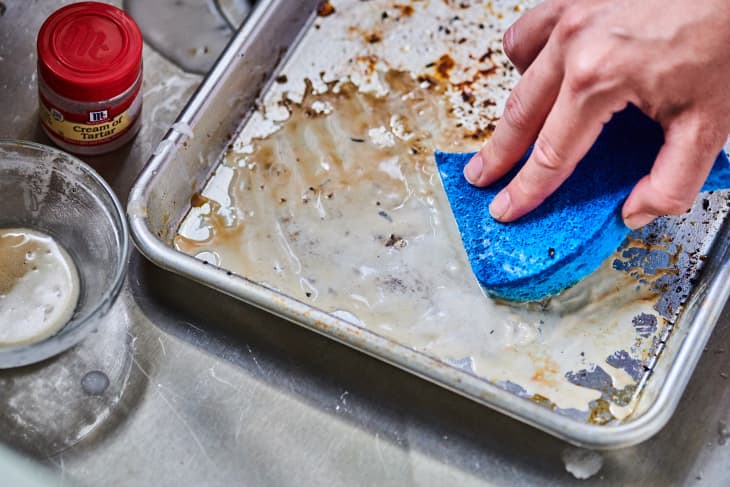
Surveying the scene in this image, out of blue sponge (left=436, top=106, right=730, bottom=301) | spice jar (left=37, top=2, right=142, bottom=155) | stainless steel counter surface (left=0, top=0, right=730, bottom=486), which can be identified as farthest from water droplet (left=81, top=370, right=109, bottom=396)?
blue sponge (left=436, top=106, right=730, bottom=301)

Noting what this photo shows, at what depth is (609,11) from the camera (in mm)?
848

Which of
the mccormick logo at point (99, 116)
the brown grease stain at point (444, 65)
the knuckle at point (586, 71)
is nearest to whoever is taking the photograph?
the knuckle at point (586, 71)

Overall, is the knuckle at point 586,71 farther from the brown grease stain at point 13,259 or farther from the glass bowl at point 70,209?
the brown grease stain at point 13,259

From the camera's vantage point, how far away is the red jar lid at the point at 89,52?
2.91 feet

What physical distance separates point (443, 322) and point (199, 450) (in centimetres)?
26

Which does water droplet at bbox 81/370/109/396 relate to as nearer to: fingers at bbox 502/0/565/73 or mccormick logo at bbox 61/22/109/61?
mccormick logo at bbox 61/22/109/61

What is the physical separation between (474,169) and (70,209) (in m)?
0.40

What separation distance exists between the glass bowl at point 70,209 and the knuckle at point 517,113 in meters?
0.37

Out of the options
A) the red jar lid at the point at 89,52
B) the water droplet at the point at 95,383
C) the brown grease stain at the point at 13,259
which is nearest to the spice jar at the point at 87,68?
the red jar lid at the point at 89,52

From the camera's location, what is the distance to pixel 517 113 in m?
0.89

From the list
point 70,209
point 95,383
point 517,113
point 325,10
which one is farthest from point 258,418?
point 325,10

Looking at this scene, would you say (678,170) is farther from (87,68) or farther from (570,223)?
(87,68)

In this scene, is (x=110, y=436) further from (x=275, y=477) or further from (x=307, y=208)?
(x=307, y=208)

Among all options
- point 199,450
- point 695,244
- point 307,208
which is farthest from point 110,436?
point 695,244
